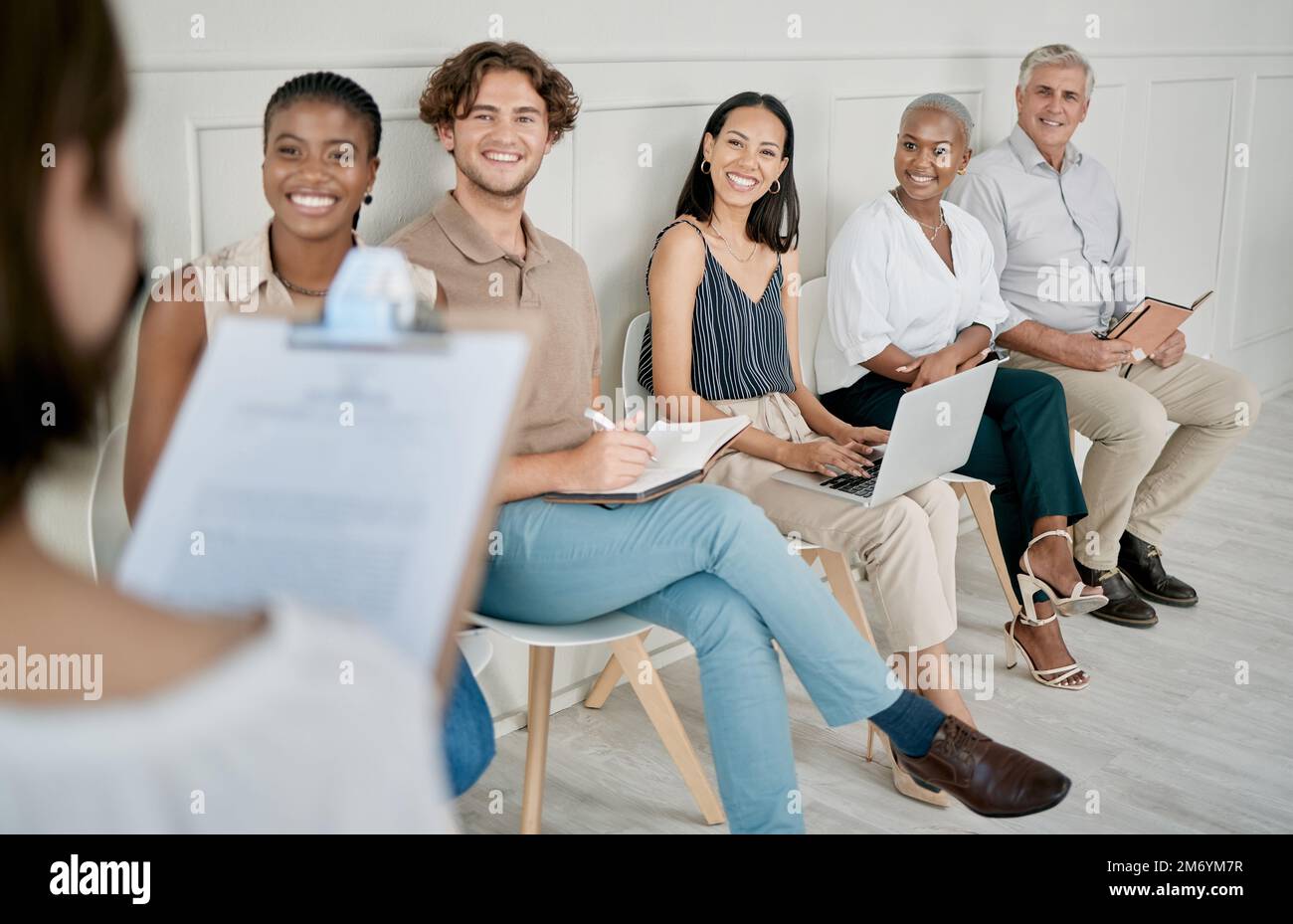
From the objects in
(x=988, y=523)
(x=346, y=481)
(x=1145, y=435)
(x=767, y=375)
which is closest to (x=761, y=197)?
(x=767, y=375)

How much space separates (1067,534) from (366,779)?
271 centimetres

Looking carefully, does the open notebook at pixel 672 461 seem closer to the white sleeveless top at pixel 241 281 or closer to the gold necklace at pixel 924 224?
the white sleeveless top at pixel 241 281

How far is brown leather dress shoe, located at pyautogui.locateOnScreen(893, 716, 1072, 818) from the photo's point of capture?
2072 mm

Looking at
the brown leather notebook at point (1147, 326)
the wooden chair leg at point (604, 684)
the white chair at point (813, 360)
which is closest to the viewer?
the wooden chair leg at point (604, 684)

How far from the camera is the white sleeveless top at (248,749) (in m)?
0.57

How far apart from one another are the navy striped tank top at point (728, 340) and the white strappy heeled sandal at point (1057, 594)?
30.6 inches

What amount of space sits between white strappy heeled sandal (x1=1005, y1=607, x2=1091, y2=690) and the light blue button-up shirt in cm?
87

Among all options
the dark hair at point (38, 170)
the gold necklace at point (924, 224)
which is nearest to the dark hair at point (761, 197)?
the gold necklace at point (924, 224)

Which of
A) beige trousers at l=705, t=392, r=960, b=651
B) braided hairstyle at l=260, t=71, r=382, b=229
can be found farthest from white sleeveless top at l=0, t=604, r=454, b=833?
beige trousers at l=705, t=392, r=960, b=651

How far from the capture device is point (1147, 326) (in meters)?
3.52

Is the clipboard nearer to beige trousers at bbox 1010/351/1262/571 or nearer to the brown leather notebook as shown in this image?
beige trousers at bbox 1010/351/1262/571

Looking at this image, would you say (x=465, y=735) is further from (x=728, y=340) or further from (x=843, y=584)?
(x=728, y=340)

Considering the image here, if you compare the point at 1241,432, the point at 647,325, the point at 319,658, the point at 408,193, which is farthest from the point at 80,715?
the point at 1241,432
